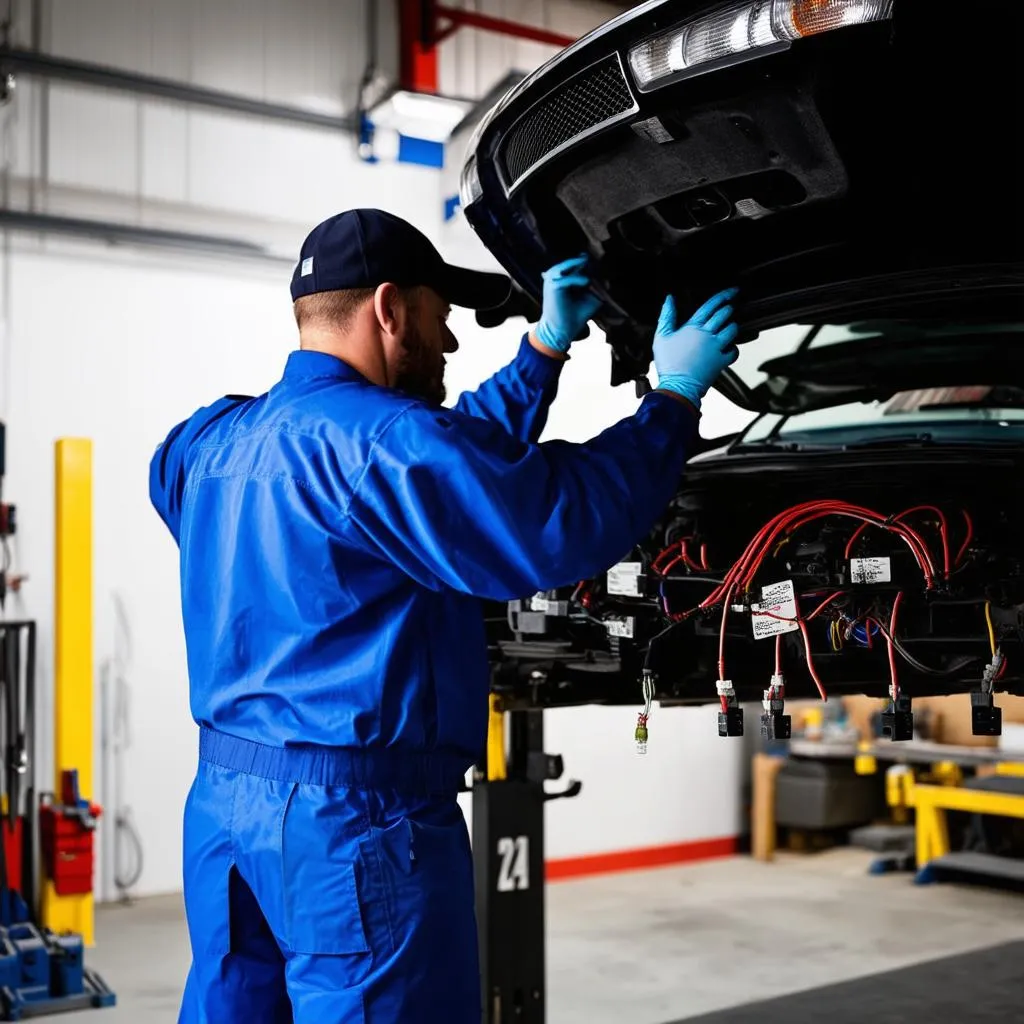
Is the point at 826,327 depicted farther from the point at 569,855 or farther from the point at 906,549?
the point at 569,855

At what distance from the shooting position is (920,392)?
2.86 metres

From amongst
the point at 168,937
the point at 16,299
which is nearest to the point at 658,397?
the point at 168,937

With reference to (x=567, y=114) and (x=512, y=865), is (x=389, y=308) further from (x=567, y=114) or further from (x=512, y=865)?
(x=512, y=865)

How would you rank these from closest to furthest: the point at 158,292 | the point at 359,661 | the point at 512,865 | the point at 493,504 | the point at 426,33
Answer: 1. the point at 493,504
2. the point at 359,661
3. the point at 512,865
4. the point at 158,292
5. the point at 426,33

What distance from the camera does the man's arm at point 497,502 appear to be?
155cm

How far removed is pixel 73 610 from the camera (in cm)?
521

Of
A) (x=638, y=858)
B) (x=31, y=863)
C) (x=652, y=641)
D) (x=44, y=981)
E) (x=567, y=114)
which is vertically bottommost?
(x=638, y=858)

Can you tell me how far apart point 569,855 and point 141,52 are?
4687 millimetres

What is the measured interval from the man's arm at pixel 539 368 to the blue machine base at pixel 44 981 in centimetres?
321

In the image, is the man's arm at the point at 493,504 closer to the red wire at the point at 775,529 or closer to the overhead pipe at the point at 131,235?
the red wire at the point at 775,529

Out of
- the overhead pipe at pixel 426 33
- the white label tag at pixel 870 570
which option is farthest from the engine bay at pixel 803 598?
the overhead pipe at pixel 426 33

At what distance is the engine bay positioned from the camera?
2.02 meters

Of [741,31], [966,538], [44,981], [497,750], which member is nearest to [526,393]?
[741,31]

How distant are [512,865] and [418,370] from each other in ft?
6.24
